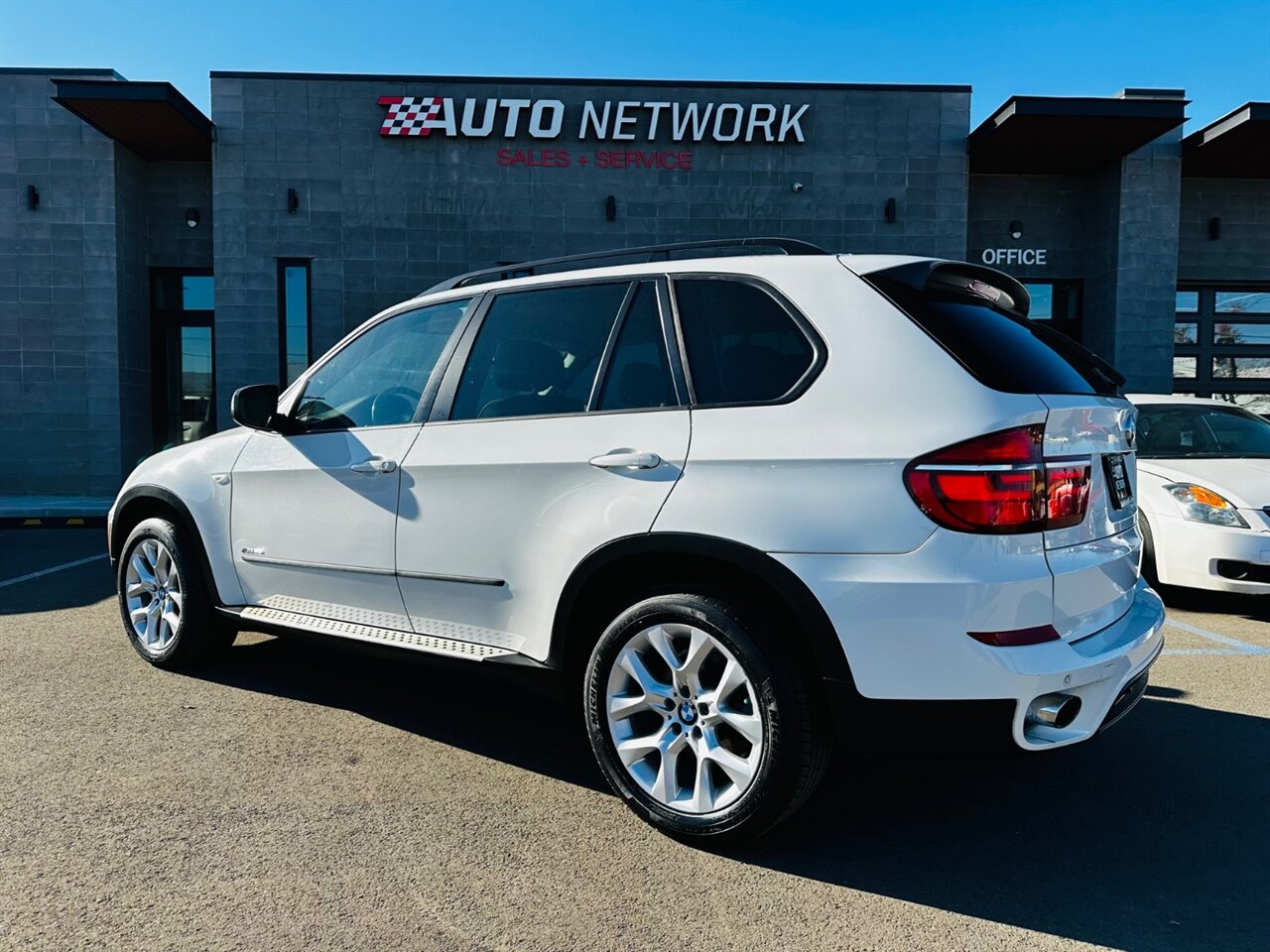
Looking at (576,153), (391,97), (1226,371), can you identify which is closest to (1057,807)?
(576,153)

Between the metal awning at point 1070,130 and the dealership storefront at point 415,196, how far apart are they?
7cm

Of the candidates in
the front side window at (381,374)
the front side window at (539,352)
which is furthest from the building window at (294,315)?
the front side window at (539,352)

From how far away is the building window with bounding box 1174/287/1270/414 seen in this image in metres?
15.0

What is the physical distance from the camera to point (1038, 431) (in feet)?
7.57

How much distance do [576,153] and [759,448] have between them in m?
12.1

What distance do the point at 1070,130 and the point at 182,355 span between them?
46.1ft

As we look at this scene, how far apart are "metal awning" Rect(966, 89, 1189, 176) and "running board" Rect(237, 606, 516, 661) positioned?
12.1m

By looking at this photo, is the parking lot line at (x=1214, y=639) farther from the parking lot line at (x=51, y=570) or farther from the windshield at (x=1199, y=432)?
the parking lot line at (x=51, y=570)

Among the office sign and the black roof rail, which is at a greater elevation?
the office sign

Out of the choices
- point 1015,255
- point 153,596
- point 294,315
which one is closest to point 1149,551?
point 153,596

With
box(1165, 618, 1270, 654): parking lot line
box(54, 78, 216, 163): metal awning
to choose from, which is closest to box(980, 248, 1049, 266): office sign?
box(1165, 618, 1270, 654): parking lot line

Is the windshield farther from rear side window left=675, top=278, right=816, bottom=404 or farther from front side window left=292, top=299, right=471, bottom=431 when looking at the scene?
front side window left=292, top=299, right=471, bottom=431

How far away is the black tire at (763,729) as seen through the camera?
239cm

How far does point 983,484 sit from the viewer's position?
223 centimetres
